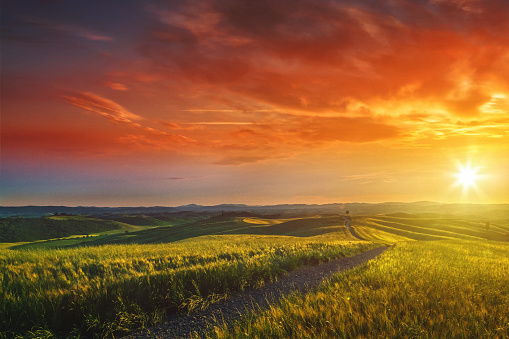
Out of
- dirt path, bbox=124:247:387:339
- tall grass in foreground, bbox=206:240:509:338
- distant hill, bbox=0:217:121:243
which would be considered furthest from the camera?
distant hill, bbox=0:217:121:243

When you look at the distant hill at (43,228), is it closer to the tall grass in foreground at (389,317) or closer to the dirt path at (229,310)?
the dirt path at (229,310)

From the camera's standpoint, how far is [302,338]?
412cm

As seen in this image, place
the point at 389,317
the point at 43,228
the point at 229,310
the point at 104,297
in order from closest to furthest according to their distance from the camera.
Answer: the point at 389,317 < the point at 104,297 < the point at 229,310 < the point at 43,228

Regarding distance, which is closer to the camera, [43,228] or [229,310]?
[229,310]

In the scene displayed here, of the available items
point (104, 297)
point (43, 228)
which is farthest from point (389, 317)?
point (43, 228)

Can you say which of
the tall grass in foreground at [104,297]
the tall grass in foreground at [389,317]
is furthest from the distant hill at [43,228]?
the tall grass in foreground at [389,317]

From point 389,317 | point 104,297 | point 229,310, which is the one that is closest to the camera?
point 389,317

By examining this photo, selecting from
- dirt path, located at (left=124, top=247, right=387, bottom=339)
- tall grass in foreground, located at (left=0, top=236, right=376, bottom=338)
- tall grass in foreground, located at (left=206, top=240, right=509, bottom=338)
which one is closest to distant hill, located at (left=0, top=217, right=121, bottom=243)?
tall grass in foreground, located at (left=0, top=236, right=376, bottom=338)

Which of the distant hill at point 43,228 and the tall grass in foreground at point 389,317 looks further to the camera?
the distant hill at point 43,228

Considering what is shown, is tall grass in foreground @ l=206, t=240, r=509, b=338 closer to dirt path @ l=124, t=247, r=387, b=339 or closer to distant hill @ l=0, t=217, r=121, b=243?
dirt path @ l=124, t=247, r=387, b=339

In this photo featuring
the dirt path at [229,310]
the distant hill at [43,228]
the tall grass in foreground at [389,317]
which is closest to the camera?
the tall grass in foreground at [389,317]

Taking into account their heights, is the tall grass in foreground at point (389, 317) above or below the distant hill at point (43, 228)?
above

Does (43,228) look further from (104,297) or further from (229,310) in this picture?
(229,310)

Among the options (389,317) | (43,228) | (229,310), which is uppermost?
(389,317)
